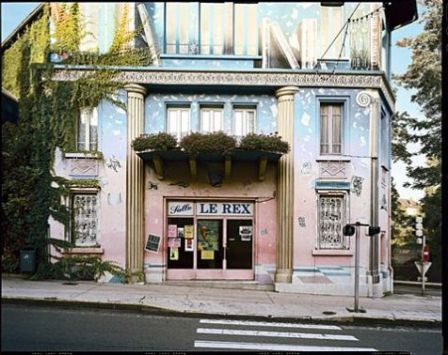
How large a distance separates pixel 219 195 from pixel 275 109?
138 cm

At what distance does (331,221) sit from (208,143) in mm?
1967

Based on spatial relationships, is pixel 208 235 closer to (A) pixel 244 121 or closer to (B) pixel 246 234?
(B) pixel 246 234

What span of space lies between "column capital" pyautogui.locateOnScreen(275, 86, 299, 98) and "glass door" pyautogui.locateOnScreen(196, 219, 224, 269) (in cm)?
192

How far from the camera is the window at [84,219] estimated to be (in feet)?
6.36

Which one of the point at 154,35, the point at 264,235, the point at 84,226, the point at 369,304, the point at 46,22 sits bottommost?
the point at 369,304

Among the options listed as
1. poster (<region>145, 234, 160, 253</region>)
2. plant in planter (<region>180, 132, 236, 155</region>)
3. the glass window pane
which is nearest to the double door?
poster (<region>145, 234, 160, 253</region>)

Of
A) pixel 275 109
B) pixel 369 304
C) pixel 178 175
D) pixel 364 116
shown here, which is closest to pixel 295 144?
pixel 275 109

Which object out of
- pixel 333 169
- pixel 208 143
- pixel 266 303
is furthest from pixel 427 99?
pixel 333 169

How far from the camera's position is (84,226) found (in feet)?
A: 7.70

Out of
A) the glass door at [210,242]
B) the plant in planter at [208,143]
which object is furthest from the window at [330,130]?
the glass door at [210,242]

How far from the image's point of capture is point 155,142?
5254 millimetres

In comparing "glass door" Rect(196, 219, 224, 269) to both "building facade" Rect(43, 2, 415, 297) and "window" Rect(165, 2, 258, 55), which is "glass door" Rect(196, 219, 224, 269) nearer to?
"building facade" Rect(43, 2, 415, 297)

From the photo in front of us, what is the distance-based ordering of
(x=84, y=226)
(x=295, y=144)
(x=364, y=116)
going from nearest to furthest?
1. (x=84, y=226)
2. (x=364, y=116)
3. (x=295, y=144)

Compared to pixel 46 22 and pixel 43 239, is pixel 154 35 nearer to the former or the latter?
pixel 46 22
